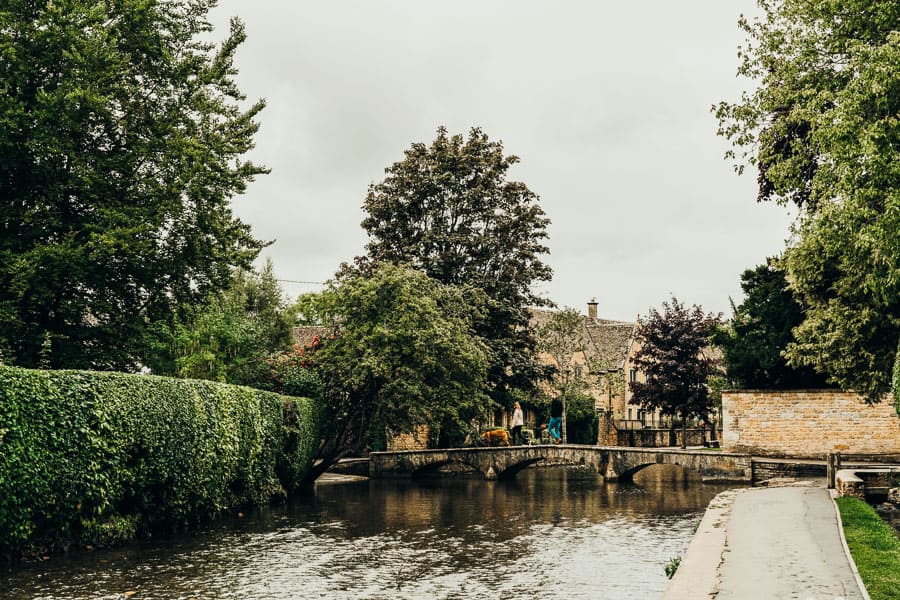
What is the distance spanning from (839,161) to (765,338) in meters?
17.2

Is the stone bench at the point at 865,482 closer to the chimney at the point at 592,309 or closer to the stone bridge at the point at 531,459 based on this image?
the stone bridge at the point at 531,459

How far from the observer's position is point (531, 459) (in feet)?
130

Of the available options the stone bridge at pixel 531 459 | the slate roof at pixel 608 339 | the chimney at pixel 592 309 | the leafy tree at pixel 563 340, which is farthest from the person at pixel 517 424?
the chimney at pixel 592 309

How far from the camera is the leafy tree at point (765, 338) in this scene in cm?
3353

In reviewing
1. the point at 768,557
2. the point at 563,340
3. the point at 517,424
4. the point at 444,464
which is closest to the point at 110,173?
the point at 768,557

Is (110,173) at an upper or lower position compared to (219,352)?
upper

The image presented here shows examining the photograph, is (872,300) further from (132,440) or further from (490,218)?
(490,218)

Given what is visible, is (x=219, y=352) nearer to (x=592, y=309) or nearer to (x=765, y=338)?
(x=765, y=338)

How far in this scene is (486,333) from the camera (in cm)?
4166

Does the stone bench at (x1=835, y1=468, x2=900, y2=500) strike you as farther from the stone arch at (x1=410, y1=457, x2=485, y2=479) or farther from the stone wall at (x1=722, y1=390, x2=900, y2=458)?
the stone arch at (x1=410, y1=457, x2=485, y2=479)

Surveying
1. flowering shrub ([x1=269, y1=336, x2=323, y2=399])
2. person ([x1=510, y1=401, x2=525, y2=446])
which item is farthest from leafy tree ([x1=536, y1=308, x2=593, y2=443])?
flowering shrub ([x1=269, y1=336, x2=323, y2=399])

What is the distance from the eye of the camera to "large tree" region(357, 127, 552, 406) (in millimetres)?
41500

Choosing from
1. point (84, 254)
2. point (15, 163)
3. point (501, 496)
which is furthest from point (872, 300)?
point (15, 163)

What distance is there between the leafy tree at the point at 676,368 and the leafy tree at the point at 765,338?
40.0 feet
